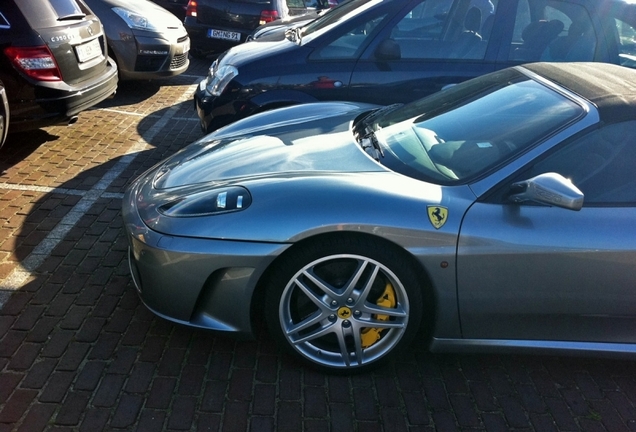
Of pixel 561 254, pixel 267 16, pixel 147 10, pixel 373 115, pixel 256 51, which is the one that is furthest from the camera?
pixel 267 16

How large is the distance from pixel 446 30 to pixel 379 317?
3.09 m

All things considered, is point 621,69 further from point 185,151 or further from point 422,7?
point 185,151

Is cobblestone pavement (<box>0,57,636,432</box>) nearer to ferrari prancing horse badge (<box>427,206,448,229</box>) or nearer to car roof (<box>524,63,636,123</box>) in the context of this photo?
ferrari prancing horse badge (<box>427,206,448,229</box>)

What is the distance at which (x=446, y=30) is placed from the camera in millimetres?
5074

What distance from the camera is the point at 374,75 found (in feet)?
16.2

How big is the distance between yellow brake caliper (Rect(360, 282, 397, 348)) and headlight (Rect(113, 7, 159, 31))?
5923 mm

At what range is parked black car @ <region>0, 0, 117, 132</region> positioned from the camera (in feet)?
16.6

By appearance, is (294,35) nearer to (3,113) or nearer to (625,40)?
(3,113)

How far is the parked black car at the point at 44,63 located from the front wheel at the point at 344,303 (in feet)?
11.5

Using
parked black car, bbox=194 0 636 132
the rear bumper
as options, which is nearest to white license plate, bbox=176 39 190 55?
the rear bumper

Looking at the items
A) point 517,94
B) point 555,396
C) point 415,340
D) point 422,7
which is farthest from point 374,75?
point 555,396

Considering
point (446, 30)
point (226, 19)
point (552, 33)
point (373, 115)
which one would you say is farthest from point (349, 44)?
point (226, 19)

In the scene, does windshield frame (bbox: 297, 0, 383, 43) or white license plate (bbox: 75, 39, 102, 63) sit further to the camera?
white license plate (bbox: 75, 39, 102, 63)

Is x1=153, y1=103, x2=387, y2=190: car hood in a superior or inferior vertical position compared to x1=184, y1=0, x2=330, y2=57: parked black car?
superior
